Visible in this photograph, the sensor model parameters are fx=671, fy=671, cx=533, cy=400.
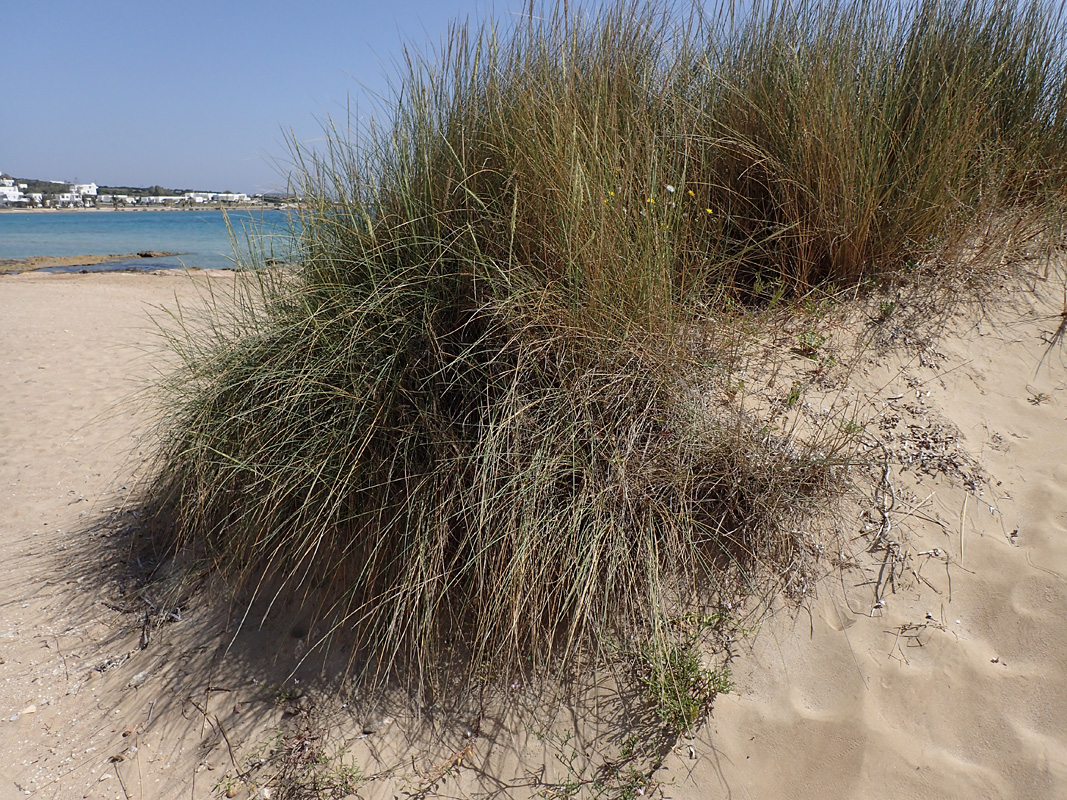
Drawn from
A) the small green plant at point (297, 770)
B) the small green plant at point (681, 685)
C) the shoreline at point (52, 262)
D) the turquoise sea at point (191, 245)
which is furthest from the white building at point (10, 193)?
the small green plant at point (681, 685)

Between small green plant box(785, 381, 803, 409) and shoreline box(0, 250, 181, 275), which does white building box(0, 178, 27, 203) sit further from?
small green plant box(785, 381, 803, 409)

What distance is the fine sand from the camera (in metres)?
1.92

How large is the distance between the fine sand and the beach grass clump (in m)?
0.23

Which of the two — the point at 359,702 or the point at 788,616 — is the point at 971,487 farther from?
the point at 359,702

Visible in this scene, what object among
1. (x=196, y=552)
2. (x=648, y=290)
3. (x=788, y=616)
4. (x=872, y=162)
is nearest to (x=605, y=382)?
(x=648, y=290)

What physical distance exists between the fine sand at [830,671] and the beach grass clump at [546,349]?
23 cm

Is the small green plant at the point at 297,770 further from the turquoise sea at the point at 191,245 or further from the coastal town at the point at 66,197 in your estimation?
the coastal town at the point at 66,197

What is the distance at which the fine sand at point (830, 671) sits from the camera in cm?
192

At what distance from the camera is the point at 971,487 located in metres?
2.43

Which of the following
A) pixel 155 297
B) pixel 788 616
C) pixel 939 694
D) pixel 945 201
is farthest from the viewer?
pixel 155 297

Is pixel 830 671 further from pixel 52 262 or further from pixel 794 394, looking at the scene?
pixel 52 262

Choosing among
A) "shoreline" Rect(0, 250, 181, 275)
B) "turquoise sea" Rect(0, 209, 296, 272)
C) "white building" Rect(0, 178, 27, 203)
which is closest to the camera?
"turquoise sea" Rect(0, 209, 296, 272)

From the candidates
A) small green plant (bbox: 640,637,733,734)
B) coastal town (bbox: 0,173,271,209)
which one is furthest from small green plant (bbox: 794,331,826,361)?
coastal town (bbox: 0,173,271,209)

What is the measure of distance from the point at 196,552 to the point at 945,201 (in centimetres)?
385
